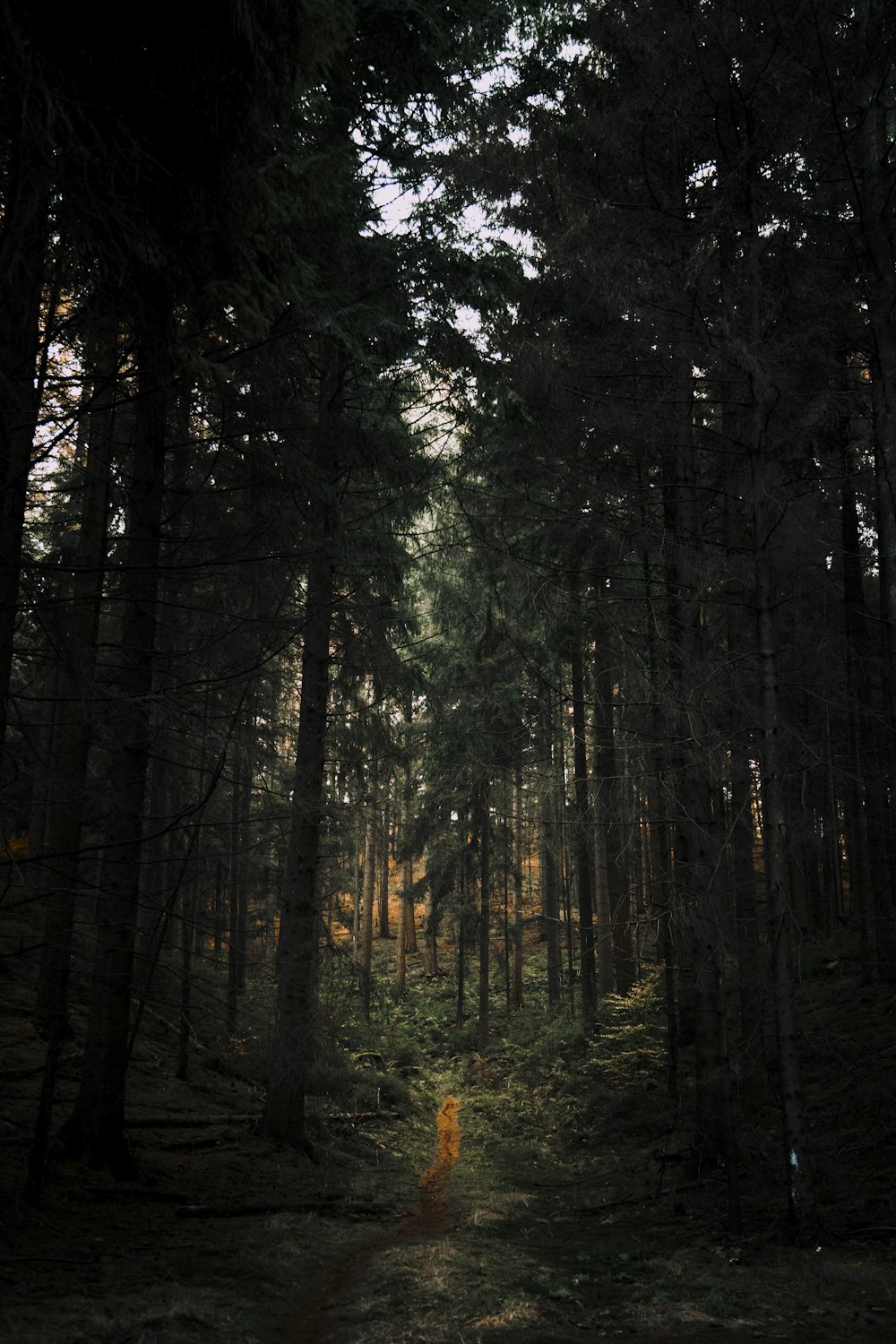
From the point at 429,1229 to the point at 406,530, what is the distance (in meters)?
11.2

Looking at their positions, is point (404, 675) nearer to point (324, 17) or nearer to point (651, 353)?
point (651, 353)

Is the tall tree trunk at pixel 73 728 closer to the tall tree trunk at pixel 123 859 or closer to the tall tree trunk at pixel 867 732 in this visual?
the tall tree trunk at pixel 123 859

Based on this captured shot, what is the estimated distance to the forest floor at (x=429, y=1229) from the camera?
539cm

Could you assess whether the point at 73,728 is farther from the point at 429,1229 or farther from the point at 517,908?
the point at 517,908

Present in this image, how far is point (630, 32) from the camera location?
8695 mm

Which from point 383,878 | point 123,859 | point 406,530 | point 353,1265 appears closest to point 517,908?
point 406,530

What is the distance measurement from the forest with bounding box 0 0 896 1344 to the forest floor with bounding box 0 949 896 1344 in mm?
73

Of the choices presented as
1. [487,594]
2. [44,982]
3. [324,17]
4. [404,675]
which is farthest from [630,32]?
[44,982]

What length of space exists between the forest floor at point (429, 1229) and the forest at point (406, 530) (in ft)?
0.24

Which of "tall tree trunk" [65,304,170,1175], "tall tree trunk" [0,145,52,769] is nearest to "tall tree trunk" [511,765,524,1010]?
"tall tree trunk" [65,304,170,1175]

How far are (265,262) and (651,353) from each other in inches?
240

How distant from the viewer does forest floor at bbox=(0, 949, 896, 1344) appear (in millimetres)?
5395

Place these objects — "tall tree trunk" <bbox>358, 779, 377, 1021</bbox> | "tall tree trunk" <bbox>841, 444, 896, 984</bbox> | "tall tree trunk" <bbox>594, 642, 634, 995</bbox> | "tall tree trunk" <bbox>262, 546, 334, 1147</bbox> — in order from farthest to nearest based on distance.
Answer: "tall tree trunk" <bbox>358, 779, 377, 1021</bbox>
"tall tree trunk" <bbox>594, 642, 634, 995</bbox>
"tall tree trunk" <bbox>841, 444, 896, 984</bbox>
"tall tree trunk" <bbox>262, 546, 334, 1147</bbox>

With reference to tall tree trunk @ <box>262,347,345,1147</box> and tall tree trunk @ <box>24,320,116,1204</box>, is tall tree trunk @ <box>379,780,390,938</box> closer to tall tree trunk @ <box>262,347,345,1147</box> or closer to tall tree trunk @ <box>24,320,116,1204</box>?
tall tree trunk @ <box>262,347,345,1147</box>
